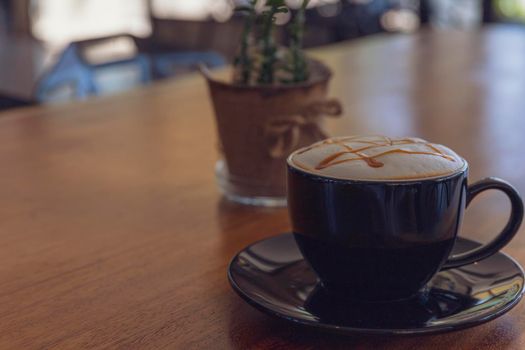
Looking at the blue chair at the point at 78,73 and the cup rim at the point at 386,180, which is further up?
the cup rim at the point at 386,180

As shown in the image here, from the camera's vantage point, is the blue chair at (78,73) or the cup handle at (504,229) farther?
the blue chair at (78,73)

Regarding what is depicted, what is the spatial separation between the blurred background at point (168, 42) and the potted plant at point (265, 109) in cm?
109

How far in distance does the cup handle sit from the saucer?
0.7 inches

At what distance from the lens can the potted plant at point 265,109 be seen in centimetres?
63

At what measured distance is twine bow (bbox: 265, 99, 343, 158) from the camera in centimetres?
63

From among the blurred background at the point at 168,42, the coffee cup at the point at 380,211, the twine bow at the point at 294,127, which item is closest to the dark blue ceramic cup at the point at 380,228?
the coffee cup at the point at 380,211

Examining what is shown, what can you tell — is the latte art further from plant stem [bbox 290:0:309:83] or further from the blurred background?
the blurred background

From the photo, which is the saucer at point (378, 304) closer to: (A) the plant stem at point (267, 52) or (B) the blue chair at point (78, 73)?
(A) the plant stem at point (267, 52)

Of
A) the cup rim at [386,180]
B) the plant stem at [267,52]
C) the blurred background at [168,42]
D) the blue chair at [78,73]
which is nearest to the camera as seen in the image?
the cup rim at [386,180]

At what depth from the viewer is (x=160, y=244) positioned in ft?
1.87

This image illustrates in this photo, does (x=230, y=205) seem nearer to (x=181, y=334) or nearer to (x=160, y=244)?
(x=160, y=244)

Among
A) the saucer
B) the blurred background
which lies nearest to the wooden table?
the saucer

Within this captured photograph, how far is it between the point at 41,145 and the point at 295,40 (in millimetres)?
337

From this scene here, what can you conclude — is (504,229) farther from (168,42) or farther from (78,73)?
(168,42)
